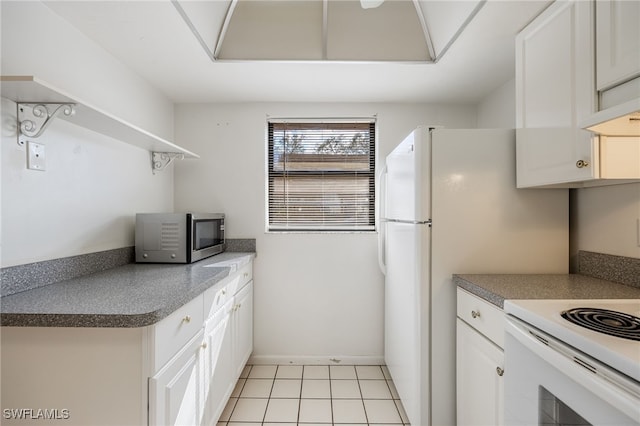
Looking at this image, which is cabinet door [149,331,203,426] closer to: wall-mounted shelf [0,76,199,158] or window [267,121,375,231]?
wall-mounted shelf [0,76,199,158]

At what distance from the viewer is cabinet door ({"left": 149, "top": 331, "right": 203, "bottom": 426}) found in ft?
3.29

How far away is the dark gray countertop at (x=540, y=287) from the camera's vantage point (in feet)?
3.80

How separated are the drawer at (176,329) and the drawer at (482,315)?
4.08 feet

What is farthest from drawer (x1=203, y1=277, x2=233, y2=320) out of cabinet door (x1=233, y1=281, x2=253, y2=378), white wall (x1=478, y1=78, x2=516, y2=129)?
white wall (x1=478, y1=78, x2=516, y2=129)

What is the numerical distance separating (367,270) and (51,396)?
1986 millimetres

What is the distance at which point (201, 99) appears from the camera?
8.02ft

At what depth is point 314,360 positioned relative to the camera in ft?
8.15

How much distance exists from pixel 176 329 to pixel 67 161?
1.02 m

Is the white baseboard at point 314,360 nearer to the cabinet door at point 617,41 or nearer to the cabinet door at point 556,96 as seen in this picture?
the cabinet door at point 556,96

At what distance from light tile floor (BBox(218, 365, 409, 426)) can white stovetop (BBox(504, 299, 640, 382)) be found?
1256mm

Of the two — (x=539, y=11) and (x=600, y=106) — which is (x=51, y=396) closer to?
(x=600, y=106)

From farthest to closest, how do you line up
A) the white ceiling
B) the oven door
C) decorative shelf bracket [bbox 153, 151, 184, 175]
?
1. decorative shelf bracket [bbox 153, 151, 184, 175]
2. the white ceiling
3. the oven door

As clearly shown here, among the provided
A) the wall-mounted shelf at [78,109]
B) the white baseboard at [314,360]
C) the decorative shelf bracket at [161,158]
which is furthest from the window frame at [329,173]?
the white baseboard at [314,360]

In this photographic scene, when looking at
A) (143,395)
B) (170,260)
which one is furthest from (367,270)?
(143,395)
